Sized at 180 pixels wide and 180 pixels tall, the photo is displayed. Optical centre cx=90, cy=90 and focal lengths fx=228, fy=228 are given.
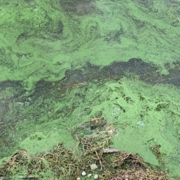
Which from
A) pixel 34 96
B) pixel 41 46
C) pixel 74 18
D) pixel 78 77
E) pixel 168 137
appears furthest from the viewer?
pixel 74 18

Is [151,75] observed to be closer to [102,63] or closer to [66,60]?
[102,63]

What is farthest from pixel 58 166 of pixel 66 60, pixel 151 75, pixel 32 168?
pixel 151 75

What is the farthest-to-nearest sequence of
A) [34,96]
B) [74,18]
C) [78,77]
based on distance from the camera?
1. [74,18]
2. [78,77]
3. [34,96]

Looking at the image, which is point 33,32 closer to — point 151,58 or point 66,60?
point 66,60

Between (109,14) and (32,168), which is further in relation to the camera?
(109,14)

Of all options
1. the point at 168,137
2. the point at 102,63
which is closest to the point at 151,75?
the point at 102,63

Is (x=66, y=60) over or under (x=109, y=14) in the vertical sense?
under

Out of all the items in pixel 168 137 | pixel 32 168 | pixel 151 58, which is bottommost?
pixel 32 168
